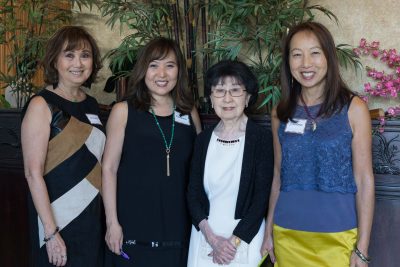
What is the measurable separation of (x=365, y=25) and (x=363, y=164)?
1.40 meters

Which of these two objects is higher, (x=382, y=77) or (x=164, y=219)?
(x=382, y=77)

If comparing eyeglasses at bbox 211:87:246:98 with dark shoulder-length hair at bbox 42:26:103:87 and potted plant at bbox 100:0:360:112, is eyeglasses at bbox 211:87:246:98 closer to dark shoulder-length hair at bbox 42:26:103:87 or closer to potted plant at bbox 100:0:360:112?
potted plant at bbox 100:0:360:112

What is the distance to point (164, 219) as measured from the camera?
85.1 inches

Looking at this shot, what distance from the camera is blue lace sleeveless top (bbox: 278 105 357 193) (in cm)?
177

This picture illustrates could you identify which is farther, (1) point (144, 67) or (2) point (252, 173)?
(1) point (144, 67)

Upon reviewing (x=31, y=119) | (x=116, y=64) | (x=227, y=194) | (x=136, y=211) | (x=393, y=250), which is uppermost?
(x=116, y=64)

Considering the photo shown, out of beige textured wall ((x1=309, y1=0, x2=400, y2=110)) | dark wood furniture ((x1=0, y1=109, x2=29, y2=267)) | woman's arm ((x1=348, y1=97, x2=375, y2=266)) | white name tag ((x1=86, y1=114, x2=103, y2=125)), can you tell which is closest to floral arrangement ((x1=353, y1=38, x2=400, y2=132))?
beige textured wall ((x1=309, y1=0, x2=400, y2=110))

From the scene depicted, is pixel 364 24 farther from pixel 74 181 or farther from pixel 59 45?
pixel 74 181

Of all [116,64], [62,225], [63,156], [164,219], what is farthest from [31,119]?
[116,64]

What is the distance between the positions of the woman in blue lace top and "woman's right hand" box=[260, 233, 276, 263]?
0.08m

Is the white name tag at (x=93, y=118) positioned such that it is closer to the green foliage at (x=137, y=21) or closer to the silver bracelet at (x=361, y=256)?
the green foliage at (x=137, y=21)

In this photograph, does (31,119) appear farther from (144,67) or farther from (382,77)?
(382,77)

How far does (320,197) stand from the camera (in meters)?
1.81

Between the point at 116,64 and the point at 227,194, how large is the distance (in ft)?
4.84
